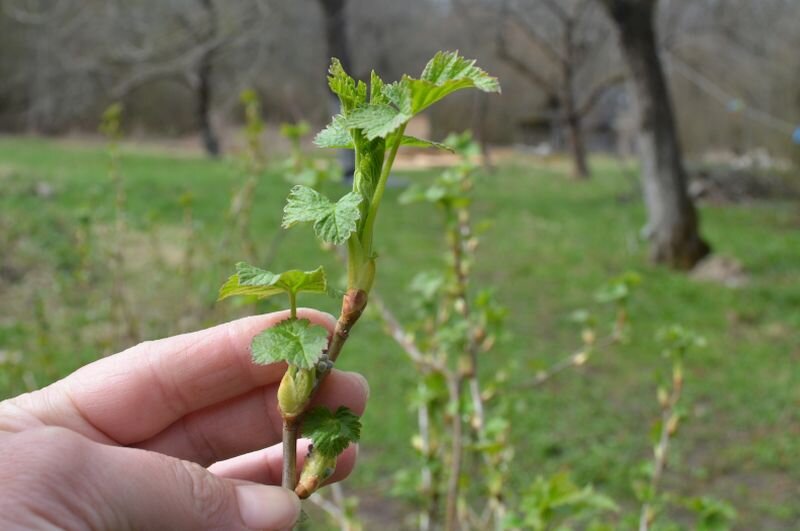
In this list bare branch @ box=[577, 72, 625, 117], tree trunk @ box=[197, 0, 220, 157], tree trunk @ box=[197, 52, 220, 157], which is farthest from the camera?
tree trunk @ box=[197, 52, 220, 157]

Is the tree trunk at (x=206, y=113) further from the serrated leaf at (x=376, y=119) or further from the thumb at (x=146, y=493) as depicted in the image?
the serrated leaf at (x=376, y=119)

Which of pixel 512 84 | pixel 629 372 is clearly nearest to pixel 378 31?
pixel 512 84

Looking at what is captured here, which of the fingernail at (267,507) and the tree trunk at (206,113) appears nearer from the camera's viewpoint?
the fingernail at (267,507)

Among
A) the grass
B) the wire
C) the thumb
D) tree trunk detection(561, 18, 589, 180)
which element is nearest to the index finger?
the thumb

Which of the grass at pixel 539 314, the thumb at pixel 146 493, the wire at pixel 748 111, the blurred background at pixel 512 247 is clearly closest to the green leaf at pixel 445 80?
the thumb at pixel 146 493

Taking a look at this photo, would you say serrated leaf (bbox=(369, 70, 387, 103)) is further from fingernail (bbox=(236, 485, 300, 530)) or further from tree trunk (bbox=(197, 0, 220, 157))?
tree trunk (bbox=(197, 0, 220, 157))

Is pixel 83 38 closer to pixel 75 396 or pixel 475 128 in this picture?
pixel 475 128
